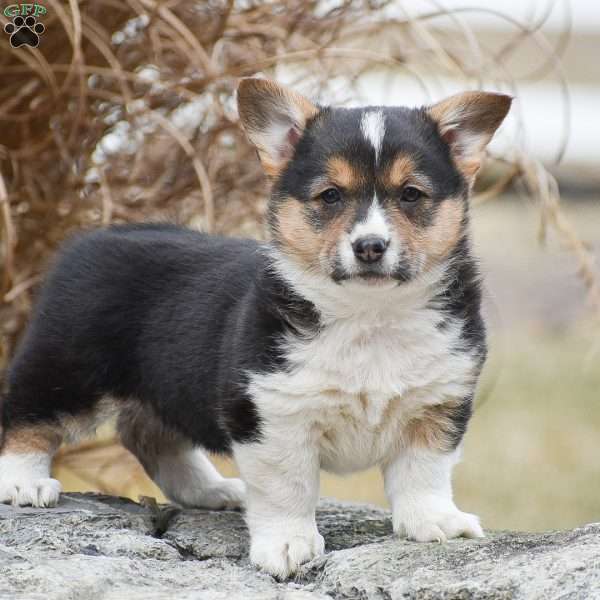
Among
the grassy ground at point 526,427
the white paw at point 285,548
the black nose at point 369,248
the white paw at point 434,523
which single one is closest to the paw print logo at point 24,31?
the grassy ground at point 526,427

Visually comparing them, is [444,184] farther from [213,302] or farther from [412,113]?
[213,302]

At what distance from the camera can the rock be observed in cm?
264

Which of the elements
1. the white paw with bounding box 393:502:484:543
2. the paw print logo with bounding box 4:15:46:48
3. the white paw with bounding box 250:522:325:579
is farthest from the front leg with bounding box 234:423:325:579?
the paw print logo with bounding box 4:15:46:48

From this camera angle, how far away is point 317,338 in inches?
126

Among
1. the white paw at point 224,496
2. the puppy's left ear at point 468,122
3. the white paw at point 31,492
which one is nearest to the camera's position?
the puppy's left ear at point 468,122

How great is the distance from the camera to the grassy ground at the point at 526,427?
199 inches

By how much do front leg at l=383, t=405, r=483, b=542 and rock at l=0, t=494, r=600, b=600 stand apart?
7 cm

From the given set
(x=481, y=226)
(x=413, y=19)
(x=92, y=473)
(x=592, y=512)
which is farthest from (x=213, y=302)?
(x=481, y=226)

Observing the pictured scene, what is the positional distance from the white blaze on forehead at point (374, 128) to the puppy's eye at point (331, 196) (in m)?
0.13

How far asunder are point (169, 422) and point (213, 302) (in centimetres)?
37

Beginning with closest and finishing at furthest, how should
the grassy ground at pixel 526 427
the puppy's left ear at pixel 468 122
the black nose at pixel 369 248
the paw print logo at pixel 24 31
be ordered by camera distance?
the black nose at pixel 369 248, the puppy's left ear at pixel 468 122, the paw print logo at pixel 24 31, the grassy ground at pixel 526 427

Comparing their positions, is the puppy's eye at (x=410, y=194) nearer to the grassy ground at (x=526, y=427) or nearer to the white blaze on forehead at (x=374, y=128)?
the white blaze on forehead at (x=374, y=128)

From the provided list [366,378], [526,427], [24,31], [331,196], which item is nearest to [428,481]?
[366,378]

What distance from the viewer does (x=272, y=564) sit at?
3035 mm
